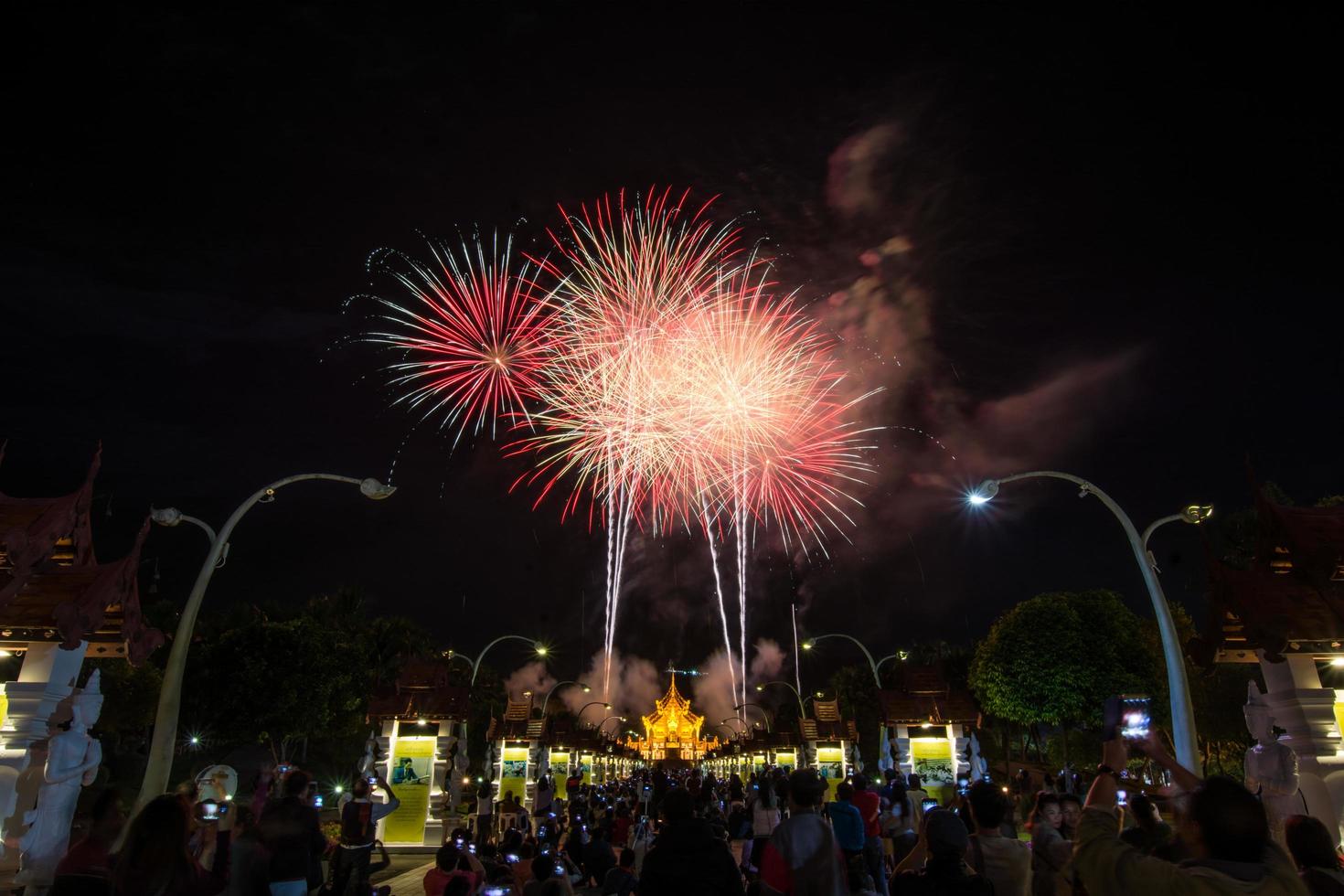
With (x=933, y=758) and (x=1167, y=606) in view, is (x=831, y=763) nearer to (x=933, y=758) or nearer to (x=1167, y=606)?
(x=933, y=758)

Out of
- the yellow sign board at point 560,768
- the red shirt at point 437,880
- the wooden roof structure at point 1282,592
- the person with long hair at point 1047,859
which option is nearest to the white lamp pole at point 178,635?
the red shirt at point 437,880

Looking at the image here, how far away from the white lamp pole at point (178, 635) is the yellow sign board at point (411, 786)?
325 inches

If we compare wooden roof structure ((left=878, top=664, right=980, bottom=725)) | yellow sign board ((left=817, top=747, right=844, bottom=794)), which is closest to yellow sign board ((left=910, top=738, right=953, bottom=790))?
wooden roof structure ((left=878, top=664, right=980, bottom=725))

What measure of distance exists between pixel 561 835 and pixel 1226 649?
1676 cm

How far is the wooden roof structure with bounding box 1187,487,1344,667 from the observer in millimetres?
13719

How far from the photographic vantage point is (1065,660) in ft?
141

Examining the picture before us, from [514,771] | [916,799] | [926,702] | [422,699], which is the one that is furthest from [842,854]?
[514,771]

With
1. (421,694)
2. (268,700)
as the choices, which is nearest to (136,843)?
(421,694)

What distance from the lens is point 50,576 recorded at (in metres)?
15.0

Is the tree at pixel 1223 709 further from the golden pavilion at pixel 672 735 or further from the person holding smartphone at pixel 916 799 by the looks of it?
the golden pavilion at pixel 672 735

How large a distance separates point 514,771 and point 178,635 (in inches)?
974

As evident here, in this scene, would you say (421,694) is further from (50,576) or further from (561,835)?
(50,576)

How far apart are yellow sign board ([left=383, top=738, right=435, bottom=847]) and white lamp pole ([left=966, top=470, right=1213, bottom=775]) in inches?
721

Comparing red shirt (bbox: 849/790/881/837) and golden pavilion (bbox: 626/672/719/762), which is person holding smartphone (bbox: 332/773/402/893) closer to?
red shirt (bbox: 849/790/881/837)
